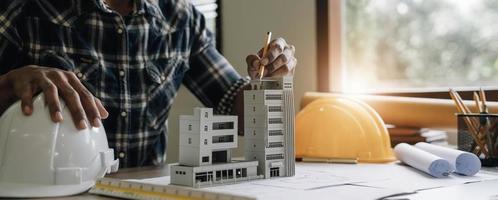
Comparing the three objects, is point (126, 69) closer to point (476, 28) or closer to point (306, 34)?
point (306, 34)

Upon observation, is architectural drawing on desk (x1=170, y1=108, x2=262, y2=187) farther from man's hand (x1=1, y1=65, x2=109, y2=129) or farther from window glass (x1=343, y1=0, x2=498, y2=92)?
window glass (x1=343, y1=0, x2=498, y2=92)

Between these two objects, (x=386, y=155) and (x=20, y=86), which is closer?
(x=20, y=86)

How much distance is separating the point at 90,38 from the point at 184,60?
0.26 metres

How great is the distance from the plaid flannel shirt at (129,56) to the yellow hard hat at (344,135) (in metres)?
0.31

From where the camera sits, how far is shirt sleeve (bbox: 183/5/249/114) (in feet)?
4.94

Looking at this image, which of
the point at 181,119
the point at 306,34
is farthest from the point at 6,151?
the point at 306,34

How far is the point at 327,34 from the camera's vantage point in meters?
1.79

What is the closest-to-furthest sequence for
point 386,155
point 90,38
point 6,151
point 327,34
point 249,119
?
1. point 6,151
2. point 249,119
3. point 386,155
4. point 90,38
5. point 327,34

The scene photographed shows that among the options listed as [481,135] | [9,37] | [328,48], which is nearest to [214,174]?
[481,135]

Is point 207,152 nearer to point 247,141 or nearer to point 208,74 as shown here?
point 247,141

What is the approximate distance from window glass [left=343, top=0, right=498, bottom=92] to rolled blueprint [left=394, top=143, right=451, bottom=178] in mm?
662

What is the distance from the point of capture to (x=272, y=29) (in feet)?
6.26

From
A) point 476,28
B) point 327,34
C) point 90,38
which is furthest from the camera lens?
point 327,34

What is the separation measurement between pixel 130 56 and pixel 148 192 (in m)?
0.66
